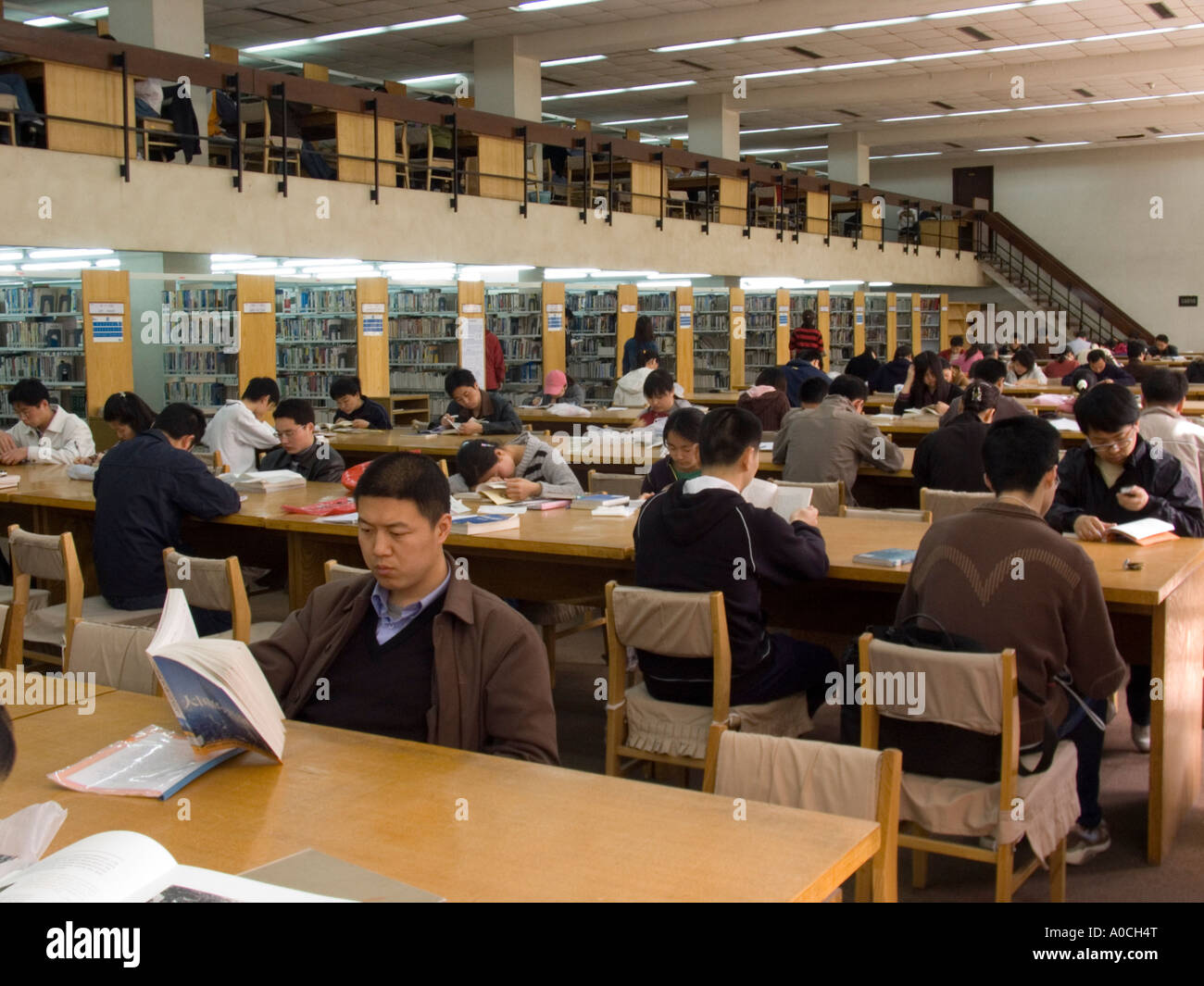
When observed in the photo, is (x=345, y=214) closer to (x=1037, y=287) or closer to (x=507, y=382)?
(x=507, y=382)

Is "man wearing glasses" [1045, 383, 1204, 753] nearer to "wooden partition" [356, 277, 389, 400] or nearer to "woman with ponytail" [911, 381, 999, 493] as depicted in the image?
"woman with ponytail" [911, 381, 999, 493]

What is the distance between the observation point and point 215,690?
1.99 m

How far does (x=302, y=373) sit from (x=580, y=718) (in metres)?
8.02

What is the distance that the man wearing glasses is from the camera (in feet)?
12.8

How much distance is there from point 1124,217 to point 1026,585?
2303 centimetres

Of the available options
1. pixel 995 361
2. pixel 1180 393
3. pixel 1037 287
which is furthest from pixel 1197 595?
pixel 1037 287

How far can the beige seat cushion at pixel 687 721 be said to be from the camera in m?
3.40

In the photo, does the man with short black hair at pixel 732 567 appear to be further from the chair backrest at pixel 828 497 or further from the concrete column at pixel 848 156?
the concrete column at pixel 848 156

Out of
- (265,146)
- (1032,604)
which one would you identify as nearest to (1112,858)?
(1032,604)

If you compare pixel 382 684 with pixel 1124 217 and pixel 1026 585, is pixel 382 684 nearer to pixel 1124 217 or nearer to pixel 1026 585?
pixel 1026 585

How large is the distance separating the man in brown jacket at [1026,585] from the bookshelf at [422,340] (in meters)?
10.2

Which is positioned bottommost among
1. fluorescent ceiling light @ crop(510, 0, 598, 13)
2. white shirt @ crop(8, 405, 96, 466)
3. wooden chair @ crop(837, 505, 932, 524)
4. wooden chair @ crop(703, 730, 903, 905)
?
wooden chair @ crop(703, 730, 903, 905)

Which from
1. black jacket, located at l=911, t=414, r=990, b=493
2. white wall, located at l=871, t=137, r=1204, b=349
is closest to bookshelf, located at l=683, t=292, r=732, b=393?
black jacket, located at l=911, t=414, r=990, b=493

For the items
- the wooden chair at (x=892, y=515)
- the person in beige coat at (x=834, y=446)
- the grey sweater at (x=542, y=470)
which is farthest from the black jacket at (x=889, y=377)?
the wooden chair at (x=892, y=515)
